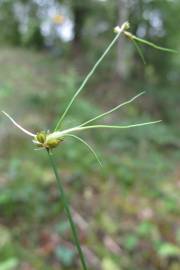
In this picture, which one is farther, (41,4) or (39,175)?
(41,4)

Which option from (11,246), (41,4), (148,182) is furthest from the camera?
(41,4)

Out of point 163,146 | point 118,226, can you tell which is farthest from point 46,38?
point 118,226

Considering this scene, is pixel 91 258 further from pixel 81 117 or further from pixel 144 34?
pixel 144 34

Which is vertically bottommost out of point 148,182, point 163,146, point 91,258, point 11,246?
point 163,146

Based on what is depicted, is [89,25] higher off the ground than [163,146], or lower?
higher

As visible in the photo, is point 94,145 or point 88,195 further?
point 94,145

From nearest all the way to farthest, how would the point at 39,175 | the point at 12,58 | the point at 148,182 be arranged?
the point at 39,175 → the point at 148,182 → the point at 12,58
